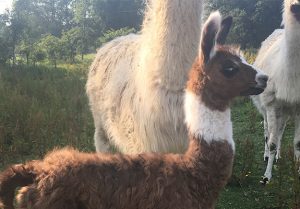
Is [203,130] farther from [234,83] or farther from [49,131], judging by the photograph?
[49,131]

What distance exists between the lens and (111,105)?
4465 mm

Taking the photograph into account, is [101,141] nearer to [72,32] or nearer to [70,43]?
[70,43]

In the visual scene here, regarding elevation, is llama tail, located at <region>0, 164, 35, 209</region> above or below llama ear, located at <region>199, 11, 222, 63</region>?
below

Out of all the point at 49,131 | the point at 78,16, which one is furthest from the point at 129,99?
the point at 78,16

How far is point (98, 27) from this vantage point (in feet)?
117

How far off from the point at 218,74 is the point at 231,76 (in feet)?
0.32

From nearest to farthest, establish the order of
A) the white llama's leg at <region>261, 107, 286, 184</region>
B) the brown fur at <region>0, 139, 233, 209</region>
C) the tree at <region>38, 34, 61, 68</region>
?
the brown fur at <region>0, 139, 233, 209</region>
the white llama's leg at <region>261, 107, 286, 184</region>
the tree at <region>38, 34, 61, 68</region>

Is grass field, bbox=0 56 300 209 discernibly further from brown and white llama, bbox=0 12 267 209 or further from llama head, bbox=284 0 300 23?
llama head, bbox=284 0 300 23

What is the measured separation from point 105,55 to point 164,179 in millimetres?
3131

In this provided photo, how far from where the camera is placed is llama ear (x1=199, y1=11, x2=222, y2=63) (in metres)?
2.70

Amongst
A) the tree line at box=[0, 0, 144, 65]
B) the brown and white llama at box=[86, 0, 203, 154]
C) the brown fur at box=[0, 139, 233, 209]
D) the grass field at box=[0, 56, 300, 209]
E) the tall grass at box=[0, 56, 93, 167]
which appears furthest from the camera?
the tree line at box=[0, 0, 144, 65]

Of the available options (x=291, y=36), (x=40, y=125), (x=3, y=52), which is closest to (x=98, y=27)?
(x=3, y=52)

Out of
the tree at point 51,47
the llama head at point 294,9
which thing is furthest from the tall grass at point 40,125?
the tree at point 51,47

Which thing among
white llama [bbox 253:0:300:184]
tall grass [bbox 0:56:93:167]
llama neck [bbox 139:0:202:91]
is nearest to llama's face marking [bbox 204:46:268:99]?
llama neck [bbox 139:0:202:91]
